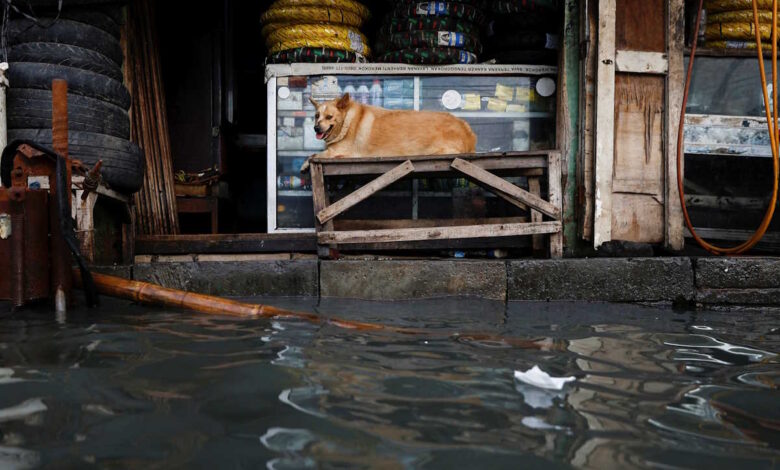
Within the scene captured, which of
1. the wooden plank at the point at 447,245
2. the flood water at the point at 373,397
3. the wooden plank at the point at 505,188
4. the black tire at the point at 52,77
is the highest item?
the black tire at the point at 52,77

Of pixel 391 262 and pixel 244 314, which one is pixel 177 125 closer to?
pixel 391 262

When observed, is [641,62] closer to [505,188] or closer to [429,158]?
[505,188]

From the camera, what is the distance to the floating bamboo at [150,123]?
6.27 metres

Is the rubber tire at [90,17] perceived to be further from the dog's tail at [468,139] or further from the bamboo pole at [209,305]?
the dog's tail at [468,139]

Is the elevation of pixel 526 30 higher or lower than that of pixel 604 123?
higher

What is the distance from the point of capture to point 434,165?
16.8ft

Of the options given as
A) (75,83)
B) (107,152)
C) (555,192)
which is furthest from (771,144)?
(75,83)

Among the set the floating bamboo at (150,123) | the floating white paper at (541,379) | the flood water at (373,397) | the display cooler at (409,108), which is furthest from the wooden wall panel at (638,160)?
the floating bamboo at (150,123)

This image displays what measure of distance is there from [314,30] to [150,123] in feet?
7.01

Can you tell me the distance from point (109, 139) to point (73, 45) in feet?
2.49

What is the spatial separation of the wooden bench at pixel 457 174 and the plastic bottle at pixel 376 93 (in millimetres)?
1389

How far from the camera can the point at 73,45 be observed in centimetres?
452

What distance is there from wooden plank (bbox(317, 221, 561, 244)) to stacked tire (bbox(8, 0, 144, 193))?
5.76ft

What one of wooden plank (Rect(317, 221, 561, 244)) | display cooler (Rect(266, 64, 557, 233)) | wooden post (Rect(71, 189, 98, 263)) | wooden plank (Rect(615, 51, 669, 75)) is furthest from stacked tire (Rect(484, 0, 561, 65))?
wooden post (Rect(71, 189, 98, 263))
